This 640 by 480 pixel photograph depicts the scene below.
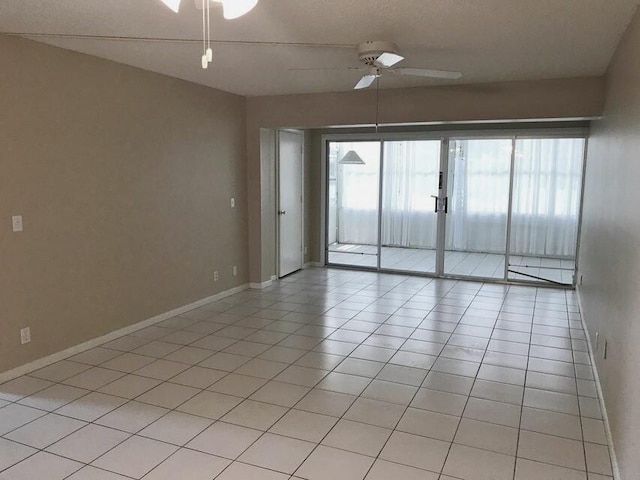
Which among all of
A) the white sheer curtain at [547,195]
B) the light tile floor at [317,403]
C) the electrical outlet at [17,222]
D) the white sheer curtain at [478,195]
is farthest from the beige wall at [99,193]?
the white sheer curtain at [547,195]

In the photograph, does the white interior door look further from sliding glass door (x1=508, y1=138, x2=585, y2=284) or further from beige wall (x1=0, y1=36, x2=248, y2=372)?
sliding glass door (x1=508, y1=138, x2=585, y2=284)

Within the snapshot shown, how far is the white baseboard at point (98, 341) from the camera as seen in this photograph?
11.5ft

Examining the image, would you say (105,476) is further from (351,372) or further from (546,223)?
(546,223)

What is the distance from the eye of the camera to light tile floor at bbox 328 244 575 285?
6.78 m

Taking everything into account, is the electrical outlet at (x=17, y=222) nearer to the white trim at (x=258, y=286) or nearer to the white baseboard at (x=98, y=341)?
the white baseboard at (x=98, y=341)

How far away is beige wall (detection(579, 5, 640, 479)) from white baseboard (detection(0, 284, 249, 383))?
12.3 feet

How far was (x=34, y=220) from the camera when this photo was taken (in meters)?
3.58

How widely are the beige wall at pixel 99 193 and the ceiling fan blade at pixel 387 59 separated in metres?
2.24

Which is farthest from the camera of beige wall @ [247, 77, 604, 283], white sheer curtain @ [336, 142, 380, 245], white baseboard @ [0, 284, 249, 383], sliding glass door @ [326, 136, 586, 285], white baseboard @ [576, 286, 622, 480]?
white sheer curtain @ [336, 142, 380, 245]

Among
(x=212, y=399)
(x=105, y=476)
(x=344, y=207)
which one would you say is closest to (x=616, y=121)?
(x=212, y=399)

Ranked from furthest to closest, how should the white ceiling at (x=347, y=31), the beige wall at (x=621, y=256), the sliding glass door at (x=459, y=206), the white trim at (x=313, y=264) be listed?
the white trim at (x=313, y=264), the sliding glass door at (x=459, y=206), the white ceiling at (x=347, y=31), the beige wall at (x=621, y=256)

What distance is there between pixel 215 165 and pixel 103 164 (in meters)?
1.60

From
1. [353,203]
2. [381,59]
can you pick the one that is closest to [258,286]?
[353,203]

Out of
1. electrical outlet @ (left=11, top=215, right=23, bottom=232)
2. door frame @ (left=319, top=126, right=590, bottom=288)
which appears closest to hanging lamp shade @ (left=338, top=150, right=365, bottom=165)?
door frame @ (left=319, top=126, right=590, bottom=288)
